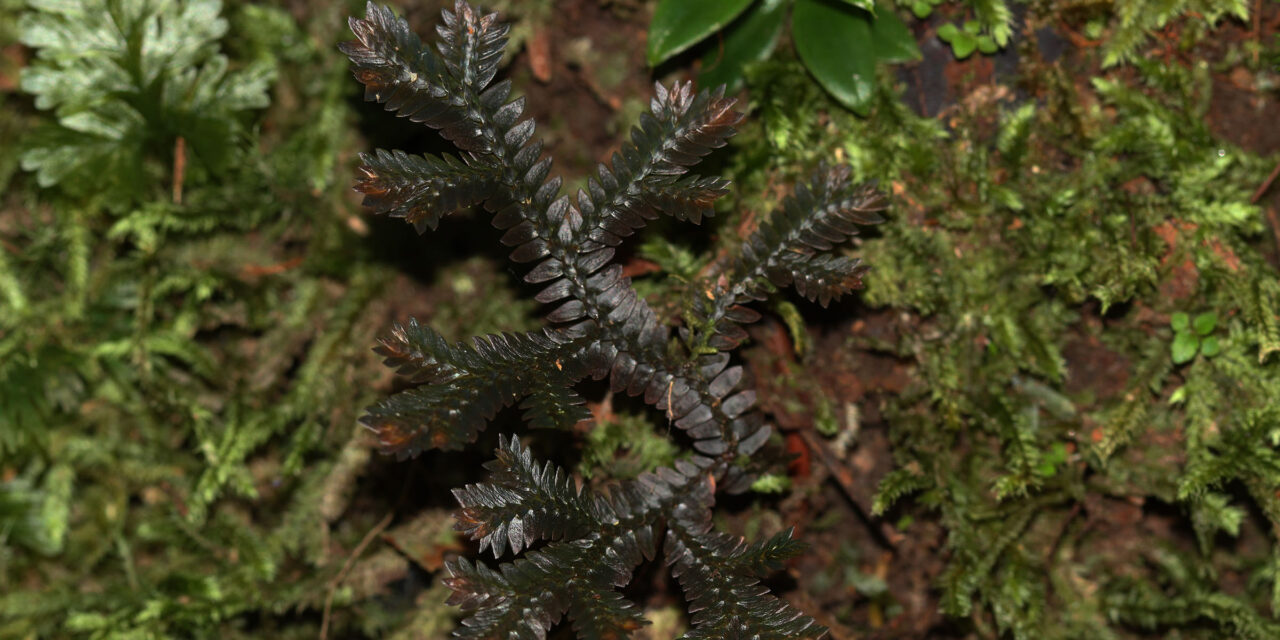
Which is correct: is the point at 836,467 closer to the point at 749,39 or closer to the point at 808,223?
the point at 808,223

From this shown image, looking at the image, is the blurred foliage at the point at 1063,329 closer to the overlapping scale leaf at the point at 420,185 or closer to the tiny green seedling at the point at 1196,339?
the tiny green seedling at the point at 1196,339

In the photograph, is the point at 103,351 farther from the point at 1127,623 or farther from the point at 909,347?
the point at 1127,623

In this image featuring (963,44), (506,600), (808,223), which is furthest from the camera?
(963,44)

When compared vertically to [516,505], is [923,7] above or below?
above

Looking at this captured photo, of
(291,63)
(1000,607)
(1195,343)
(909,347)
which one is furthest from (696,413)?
(291,63)

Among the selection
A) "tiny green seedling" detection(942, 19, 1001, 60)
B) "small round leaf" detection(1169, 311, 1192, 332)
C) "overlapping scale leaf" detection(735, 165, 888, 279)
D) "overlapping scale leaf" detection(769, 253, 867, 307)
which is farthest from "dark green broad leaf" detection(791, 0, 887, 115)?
"small round leaf" detection(1169, 311, 1192, 332)

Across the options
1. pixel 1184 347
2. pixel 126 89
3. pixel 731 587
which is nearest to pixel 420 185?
pixel 731 587
